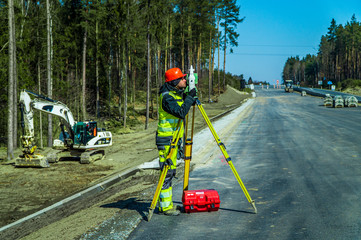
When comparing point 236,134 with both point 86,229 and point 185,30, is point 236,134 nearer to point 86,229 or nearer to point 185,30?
point 86,229

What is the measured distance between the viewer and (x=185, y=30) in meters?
50.1

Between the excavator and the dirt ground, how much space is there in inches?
13.8

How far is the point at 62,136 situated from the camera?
15531 mm

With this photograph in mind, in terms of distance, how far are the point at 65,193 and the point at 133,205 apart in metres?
3.94

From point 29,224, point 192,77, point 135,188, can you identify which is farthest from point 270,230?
point 29,224

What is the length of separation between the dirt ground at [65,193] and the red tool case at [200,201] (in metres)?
1.00

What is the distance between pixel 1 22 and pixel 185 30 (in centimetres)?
3039

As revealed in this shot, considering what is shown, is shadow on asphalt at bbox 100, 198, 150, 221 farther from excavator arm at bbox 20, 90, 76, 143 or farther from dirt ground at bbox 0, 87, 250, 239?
excavator arm at bbox 20, 90, 76, 143

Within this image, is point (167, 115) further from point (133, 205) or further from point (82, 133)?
point (82, 133)

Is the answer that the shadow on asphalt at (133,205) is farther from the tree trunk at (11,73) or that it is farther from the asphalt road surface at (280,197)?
the tree trunk at (11,73)

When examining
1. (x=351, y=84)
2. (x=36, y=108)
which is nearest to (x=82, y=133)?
(x=36, y=108)

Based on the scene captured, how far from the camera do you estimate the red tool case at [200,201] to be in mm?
6098

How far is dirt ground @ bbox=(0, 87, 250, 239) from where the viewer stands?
6545mm

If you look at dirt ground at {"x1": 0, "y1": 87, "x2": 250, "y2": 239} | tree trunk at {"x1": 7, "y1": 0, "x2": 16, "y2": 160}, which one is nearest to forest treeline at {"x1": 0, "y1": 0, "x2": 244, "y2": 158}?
tree trunk at {"x1": 7, "y1": 0, "x2": 16, "y2": 160}
